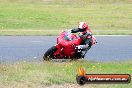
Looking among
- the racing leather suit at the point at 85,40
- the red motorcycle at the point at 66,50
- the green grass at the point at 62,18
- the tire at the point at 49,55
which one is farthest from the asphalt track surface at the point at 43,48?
the green grass at the point at 62,18

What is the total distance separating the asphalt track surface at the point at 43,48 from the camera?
1518 centimetres

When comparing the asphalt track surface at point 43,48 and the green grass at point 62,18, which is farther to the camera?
the green grass at point 62,18

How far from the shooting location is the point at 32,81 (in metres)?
8.52

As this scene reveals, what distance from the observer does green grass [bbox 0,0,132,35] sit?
87.1 feet

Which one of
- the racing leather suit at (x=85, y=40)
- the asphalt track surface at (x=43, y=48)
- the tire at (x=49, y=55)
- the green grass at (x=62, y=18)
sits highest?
the racing leather suit at (x=85, y=40)

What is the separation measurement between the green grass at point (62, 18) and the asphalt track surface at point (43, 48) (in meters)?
2.38

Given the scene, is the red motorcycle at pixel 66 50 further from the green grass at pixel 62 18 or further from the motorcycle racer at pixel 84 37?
the green grass at pixel 62 18

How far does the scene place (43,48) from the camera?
17594 mm

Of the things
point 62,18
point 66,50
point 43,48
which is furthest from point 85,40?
point 62,18

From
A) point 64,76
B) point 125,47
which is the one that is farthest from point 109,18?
point 64,76

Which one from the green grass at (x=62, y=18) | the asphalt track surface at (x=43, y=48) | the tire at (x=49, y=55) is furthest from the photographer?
the green grass at (x=62, y=18)

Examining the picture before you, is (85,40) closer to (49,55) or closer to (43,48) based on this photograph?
(49,55)

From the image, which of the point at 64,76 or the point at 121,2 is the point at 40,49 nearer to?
the point at 64,76

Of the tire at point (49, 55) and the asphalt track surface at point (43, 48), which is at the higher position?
the tire at point (49, 55)
